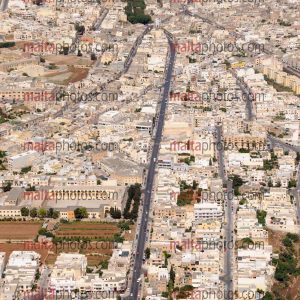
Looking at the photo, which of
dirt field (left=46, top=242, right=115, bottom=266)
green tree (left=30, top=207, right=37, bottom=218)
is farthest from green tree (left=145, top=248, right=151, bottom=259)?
green tree (left=30, top=207, right=37, bottom=218)

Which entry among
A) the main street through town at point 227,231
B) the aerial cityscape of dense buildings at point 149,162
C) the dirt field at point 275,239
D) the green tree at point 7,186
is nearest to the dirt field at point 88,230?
the aerial cityscape of dense buildings at point 149,162

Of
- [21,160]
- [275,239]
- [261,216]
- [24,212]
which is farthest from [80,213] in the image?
[275,239]

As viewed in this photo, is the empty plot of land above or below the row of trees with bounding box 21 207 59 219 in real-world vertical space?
below

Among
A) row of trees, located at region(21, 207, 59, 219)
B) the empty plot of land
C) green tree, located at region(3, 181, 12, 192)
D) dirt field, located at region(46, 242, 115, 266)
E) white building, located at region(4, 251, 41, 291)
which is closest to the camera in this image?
white building, located at region(4, 251, 41, 291)

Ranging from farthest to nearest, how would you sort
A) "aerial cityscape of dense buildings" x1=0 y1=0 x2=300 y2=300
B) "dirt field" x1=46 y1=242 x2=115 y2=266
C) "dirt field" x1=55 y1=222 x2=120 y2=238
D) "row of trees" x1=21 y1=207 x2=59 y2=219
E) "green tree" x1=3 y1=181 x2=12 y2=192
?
"green tree" x1=3 y1=181 x2=12 y2=192
"row of trees" x1=21 y1=207 x2=59 y2=219
"dirt field" x1=55 y1=222 x2=120 y2=238
"dirt field" x1=46 y1=242 x2=115 y2=266
"aerial cityscape of dense buildings" x1=0 y1=0 x2=300 y2=300

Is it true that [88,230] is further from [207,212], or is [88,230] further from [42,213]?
[207,212]

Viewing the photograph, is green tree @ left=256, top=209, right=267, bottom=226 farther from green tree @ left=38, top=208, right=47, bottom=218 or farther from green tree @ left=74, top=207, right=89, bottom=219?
green tree @ left=38, top=208, right=47, bottom=218

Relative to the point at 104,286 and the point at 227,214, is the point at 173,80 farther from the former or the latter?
the point at 104,286
